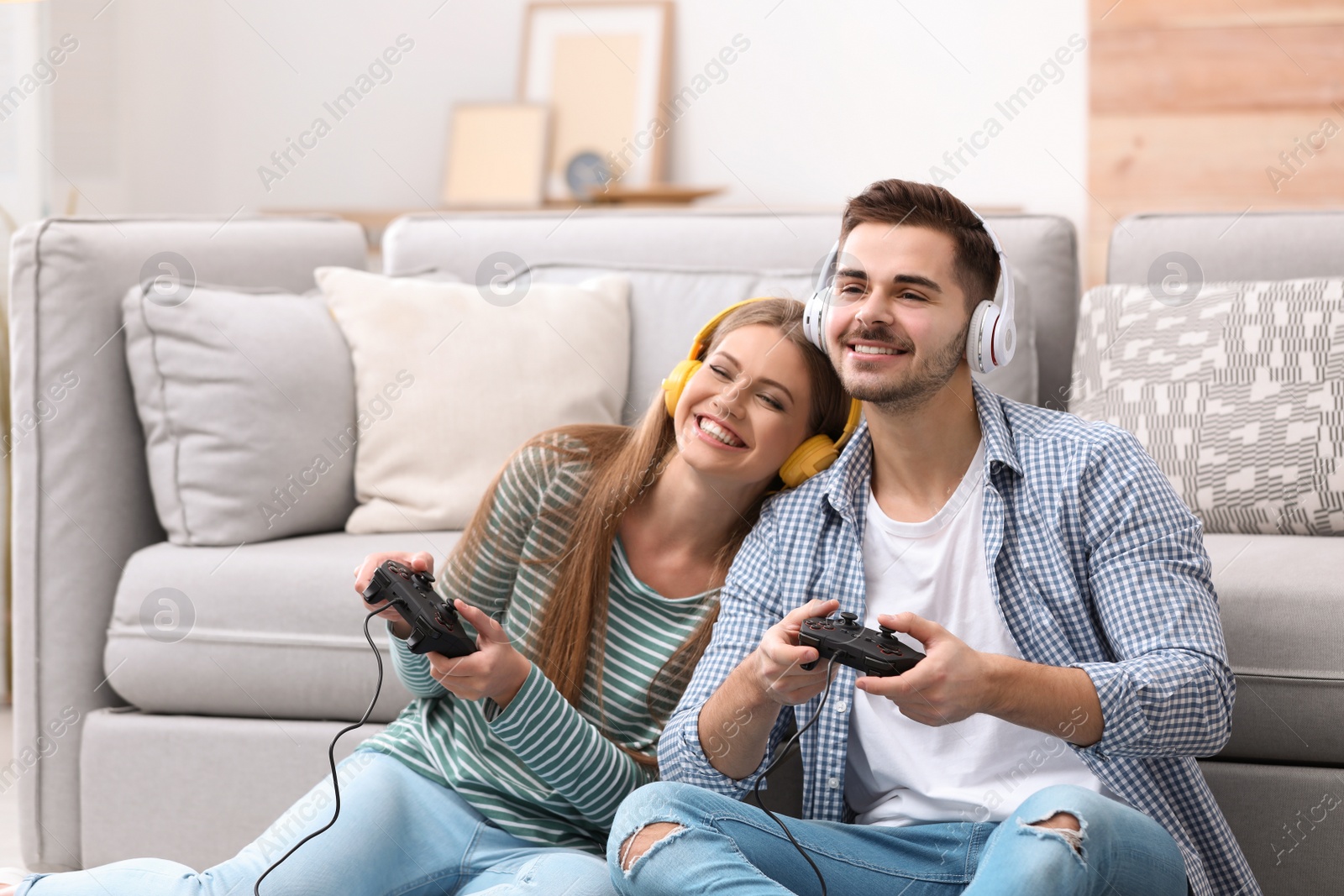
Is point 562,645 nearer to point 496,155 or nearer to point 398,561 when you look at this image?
point 398,561

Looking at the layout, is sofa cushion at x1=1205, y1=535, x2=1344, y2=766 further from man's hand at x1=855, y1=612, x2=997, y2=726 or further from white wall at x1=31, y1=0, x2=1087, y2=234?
white wall at x1=31, y1=0, x2=1087, y2=234

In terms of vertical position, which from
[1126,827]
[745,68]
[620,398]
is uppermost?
[745,68]

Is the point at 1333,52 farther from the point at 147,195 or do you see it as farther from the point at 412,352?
the point at 147,195

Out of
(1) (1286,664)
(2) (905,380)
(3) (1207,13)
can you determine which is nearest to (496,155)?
(3) (1207,13)

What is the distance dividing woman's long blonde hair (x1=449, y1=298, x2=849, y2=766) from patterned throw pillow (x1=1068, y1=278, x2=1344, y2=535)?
63 centimetres

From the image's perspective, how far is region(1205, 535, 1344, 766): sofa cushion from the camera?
1378 millimetres

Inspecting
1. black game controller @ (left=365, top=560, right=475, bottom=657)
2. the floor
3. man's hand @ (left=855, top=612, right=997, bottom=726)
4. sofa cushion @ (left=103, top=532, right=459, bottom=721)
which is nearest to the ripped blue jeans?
man's hand @ (left=855, top=612, right=997, bottom=726)

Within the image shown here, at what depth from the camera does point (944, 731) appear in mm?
1188

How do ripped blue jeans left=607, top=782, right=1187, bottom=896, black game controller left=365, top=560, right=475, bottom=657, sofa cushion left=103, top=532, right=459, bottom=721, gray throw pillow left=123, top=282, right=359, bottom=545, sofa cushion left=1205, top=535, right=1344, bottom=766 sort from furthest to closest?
gray throw pillow left=123, top=282, right=359, bottom=545, sofa cushion left=103, top=532, right=459, bottom=721, sofa cushion left=1205, top=535, right=1344, bottom=766, black game controller left=365, top=560, right=475, bottom=657, ripped blue jeans left=607, top=782, right=1187, bottom=896

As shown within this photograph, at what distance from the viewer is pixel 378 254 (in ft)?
10.9

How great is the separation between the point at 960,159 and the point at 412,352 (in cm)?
175

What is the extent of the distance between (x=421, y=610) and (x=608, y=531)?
272mm

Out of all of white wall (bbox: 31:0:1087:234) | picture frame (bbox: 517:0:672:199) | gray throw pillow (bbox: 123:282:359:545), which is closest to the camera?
gray throw pillow (bbox: 123:282:359:545)

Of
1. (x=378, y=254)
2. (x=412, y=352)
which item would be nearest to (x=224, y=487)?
(x=412, y=352)
